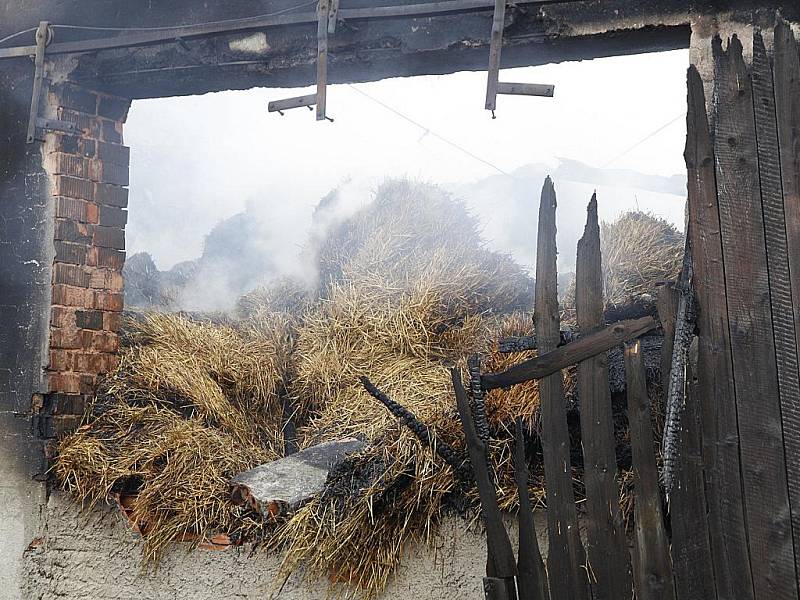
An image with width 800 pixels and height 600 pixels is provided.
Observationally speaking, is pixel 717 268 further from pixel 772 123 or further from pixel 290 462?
pixel 290 462

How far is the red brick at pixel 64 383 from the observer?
4.27 m

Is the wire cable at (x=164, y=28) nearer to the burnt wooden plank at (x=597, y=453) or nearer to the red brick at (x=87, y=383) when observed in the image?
the red brick at (x=87, y=383)

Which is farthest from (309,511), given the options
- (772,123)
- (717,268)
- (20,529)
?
(772,123)

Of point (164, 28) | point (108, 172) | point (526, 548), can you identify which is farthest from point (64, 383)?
point (526, 548)

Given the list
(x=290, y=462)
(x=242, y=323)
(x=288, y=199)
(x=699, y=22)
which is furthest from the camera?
(x=288, y=199)

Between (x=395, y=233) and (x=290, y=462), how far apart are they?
166 cm

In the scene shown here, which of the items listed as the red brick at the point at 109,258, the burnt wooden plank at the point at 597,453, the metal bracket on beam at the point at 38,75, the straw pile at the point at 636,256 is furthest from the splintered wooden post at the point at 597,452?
the metal bracket on beam at the point at 38,75

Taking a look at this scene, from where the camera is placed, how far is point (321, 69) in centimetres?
387

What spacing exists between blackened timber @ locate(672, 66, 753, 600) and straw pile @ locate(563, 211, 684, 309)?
48.5 inches

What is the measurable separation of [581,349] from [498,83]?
4.10 ft

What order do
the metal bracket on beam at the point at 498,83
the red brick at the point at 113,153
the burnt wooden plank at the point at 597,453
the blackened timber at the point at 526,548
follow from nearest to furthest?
the burnt wooden plank at the point at 597,453 → the blackened timber at the point at 526,548 → the metal bracket on beam at the point at 498,83 → the red brick at the point at 113,153

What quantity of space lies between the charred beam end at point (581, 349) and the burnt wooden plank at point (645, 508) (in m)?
0.07

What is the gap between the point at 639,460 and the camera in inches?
109

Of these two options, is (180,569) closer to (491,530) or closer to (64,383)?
(64,383)
